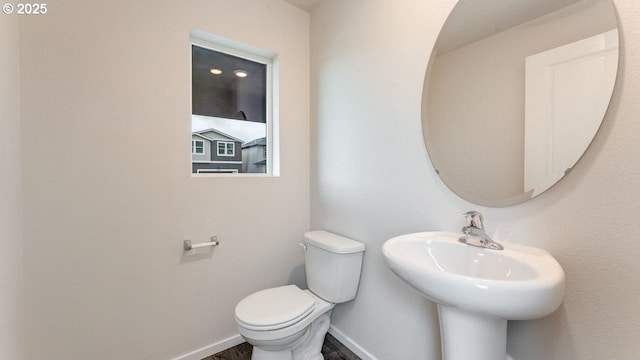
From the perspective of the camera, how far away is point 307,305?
1.43 m

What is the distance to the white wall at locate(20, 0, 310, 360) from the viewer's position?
1194mm

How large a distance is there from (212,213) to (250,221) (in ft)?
0.85

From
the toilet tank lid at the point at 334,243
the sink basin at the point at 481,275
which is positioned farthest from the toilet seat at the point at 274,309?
the sink basin at the point at 481,275

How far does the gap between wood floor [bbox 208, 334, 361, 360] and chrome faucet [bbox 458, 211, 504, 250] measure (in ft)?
3.62

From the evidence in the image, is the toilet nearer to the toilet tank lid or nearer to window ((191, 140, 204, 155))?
the toilet tank lid

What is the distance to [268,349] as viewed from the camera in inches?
53.5

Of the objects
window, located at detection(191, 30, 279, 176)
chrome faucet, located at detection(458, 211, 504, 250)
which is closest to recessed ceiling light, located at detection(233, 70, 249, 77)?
window, located at detection(191, 30, 279, 176)

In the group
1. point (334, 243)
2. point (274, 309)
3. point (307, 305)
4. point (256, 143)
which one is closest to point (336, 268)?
point (334, 243)

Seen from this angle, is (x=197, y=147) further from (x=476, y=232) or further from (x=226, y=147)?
(x=476, y=232)

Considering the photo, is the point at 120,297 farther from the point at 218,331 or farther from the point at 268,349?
the point at 268,349

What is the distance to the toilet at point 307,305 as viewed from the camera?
1288 millimetres

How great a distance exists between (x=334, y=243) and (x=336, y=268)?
144 mm

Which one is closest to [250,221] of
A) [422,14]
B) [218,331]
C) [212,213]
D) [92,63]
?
[212,213]

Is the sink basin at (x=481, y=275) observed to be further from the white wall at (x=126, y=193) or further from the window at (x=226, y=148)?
the window at (x=226, y=148)
